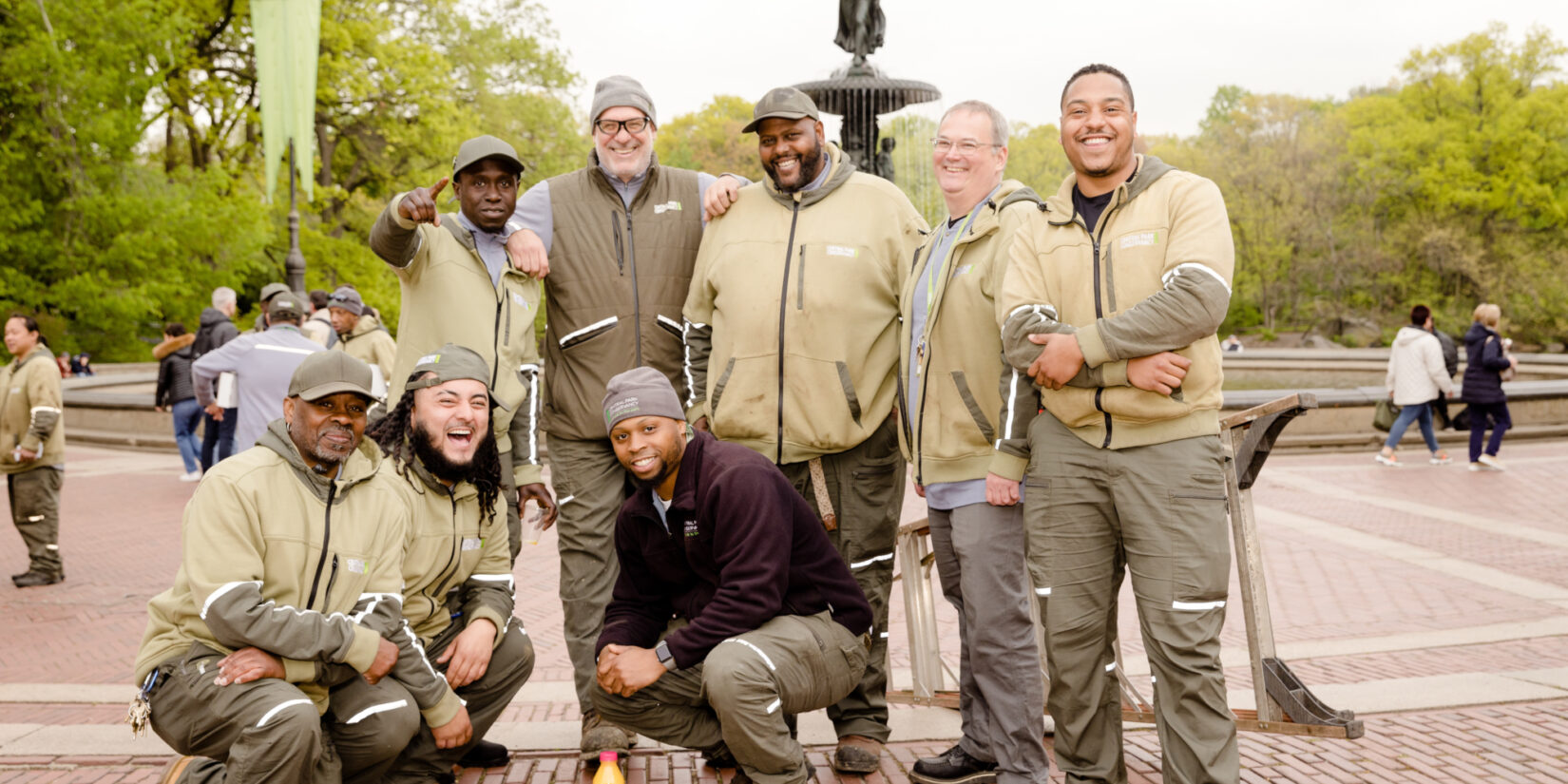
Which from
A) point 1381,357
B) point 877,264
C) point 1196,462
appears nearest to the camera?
point 1196,462

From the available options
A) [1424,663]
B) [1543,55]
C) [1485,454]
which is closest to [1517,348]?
[1543,55]

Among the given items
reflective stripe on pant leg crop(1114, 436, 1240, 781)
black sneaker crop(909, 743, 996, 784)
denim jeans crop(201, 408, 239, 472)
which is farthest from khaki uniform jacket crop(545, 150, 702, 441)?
denim jeans crop(201, 408, 239, 472)

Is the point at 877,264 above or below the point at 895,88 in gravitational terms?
below

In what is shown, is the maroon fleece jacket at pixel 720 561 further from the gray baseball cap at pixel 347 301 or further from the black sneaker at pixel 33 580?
the gray baseball cap at pixel 347 301

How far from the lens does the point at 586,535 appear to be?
4590 mm

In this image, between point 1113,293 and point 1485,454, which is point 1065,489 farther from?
point 1485,454

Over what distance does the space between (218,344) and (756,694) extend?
10.9 metres

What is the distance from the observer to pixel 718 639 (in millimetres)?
3766

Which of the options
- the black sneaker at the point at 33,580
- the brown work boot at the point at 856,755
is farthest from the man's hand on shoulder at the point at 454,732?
the black sneaker at the point at 33,580

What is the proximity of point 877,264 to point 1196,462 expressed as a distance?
1.45m

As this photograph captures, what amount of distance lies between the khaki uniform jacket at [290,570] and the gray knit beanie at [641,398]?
31.7 inches

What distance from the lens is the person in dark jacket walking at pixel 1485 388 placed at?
42.3 feet

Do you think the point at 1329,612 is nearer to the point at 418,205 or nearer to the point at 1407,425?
the point at 418,205

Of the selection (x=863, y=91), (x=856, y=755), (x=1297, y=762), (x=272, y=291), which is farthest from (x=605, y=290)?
(x=863, y=91)
